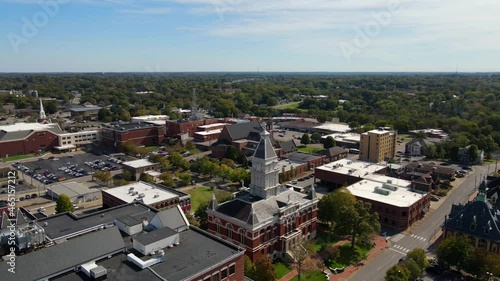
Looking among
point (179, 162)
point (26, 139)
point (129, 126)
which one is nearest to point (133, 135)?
point (129, 126)

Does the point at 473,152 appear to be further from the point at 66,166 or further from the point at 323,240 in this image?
the point at 66,166

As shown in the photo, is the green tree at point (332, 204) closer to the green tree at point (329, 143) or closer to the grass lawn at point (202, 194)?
the grass lawn at point (202, 194)

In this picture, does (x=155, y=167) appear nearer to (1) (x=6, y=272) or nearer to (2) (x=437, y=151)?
(1) (x=6, y=272)

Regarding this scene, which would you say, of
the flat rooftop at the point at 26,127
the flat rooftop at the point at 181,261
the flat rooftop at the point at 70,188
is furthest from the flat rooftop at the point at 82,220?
the flat rooftop at the point at 26,127

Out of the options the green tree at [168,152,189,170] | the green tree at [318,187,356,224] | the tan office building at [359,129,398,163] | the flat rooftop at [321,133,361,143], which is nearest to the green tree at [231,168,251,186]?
the green tree at [168,152,189,170]

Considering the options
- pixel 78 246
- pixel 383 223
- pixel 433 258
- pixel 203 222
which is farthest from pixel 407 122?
pixel 78 246
